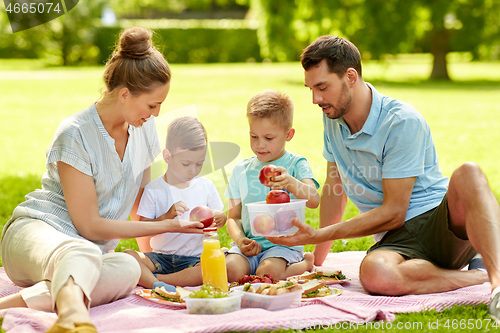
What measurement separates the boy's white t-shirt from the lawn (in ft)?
0.42

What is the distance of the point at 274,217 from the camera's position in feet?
10.2

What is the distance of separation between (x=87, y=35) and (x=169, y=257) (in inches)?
1194

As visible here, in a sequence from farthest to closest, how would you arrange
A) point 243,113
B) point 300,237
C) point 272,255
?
point 243,113
point 272,255
point 300,237

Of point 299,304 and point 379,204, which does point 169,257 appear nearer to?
point 299,304

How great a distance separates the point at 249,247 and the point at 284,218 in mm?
388

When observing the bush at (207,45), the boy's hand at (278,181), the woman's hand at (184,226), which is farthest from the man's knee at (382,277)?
the bush at (207,45)

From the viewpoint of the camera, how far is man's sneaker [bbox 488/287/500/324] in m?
2.64

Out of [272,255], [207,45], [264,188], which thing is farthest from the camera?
[207,45]

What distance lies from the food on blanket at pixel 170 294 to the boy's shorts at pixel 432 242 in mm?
1216

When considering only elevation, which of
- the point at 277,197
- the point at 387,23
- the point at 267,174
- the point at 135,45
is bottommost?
the point at 277,197

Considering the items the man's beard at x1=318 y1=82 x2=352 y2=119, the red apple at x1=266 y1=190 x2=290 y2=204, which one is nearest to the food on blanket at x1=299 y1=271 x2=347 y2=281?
the red apple at x1=266 y1=190 x2=290 y2=204

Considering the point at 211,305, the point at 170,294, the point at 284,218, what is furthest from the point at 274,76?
the point at 211,305

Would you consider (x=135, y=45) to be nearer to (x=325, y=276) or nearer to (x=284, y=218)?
(x=284, y=218)

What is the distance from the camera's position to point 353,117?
3.40m
